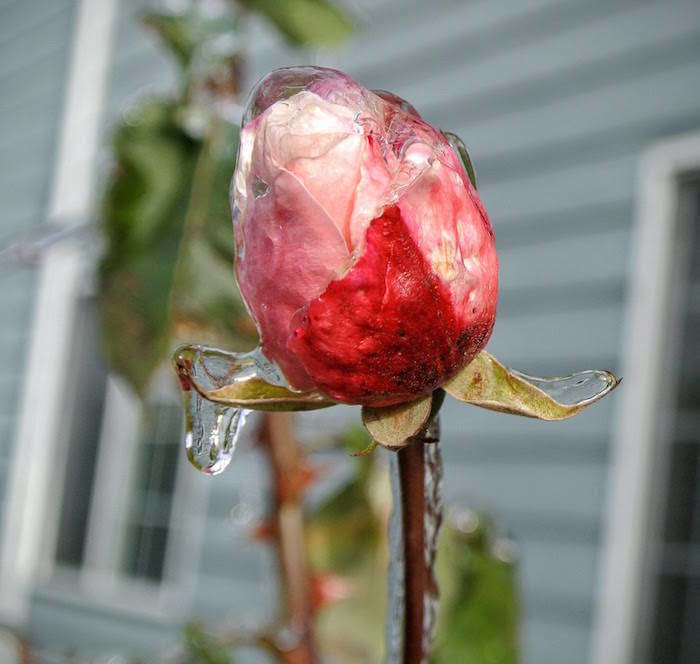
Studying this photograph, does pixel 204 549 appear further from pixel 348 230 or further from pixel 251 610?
pixel 348 230

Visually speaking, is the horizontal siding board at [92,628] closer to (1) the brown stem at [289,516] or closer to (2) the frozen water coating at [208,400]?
(1) the brown stem at [289,516]

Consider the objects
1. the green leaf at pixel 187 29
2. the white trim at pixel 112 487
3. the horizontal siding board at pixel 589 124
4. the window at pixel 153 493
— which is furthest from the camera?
the white trim at pixel 112 487

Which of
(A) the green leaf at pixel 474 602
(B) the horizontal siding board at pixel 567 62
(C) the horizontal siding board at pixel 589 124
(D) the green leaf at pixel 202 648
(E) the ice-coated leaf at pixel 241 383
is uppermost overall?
(B) the horizontal siding board at pixel 567 62

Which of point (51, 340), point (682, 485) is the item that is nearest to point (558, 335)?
point (682, 485)

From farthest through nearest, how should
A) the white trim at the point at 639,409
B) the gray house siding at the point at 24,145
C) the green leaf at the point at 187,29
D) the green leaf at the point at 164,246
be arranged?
the gray house siding at the point at 24,145, the white trim at the point at 639,409, the green leaf at the point at 187,29, the green leaf at the point at 164,246

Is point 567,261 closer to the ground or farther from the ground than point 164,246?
farther from the ground

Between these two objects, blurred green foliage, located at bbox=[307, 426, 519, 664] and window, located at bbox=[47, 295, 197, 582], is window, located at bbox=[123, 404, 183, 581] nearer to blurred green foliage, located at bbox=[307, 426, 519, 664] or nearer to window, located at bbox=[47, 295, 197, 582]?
window, located at bbox=[47, 295, 197, 582]

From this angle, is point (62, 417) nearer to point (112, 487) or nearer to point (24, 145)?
point (112, 487)

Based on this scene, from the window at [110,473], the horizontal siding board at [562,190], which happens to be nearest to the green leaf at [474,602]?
the horizontal siding board at [562,190]
